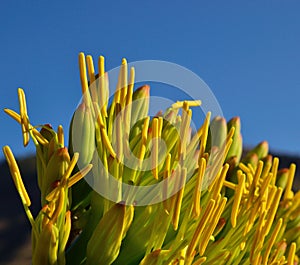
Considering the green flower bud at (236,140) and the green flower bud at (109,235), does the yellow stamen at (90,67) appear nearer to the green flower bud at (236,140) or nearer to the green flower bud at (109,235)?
the green flower bud at (109,235)

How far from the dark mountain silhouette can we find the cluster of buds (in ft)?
21.8

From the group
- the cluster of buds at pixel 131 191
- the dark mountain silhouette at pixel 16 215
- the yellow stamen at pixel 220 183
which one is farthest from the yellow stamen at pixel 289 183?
the dark mountain silhouette at pixel 16 215

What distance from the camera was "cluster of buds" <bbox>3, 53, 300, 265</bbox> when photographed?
717mm

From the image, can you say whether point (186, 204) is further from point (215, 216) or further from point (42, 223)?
point (42, 223)

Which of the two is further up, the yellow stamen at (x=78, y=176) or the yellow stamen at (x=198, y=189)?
the yellow stamen at (x=198, y=189)

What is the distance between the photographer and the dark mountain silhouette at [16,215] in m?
8.00

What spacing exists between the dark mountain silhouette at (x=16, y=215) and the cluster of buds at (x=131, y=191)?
6.64 m

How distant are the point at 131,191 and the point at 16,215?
8366mm

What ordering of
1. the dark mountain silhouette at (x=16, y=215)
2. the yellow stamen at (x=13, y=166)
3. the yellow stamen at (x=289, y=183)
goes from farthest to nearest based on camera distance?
the dark mountain silhouette at (x=16, y=215)
the yellow stamen at (x=289, y=183)
the yellow stamen at (x=13, y=166)

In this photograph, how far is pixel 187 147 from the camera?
0.78 meters

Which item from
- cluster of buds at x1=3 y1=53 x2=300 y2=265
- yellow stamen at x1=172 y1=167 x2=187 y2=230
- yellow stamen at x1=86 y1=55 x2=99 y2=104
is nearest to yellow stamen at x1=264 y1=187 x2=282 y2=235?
cluster of buds at x1=3 y1=53 x2=300 y2=265

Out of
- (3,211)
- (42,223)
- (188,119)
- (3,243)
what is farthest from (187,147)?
(3,211)

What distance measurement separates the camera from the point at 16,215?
888 cm

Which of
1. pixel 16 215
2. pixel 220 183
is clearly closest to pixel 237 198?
pixel 220 183
